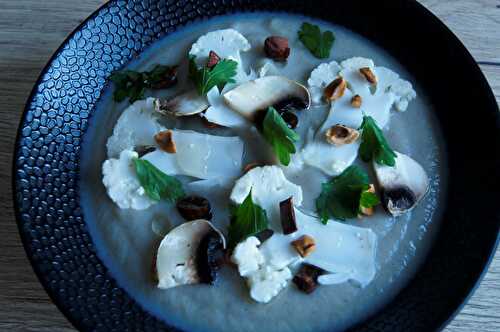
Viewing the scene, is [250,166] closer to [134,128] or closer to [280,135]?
[280,135]

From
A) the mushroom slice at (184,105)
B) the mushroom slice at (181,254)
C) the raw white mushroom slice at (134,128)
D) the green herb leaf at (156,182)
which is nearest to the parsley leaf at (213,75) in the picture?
the mushroom slice at (184,105)

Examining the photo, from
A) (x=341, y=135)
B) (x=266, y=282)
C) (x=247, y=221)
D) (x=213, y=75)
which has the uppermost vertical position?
(x=213, y=75)

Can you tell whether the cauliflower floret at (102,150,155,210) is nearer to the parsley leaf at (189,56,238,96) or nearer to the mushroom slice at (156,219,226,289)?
the mushroom slice at (156,219,226,289)

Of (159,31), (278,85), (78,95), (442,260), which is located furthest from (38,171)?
(442,260)

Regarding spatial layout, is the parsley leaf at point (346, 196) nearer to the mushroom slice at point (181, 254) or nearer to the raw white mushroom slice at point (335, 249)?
the raw white mushroom slice at point (335, 249)

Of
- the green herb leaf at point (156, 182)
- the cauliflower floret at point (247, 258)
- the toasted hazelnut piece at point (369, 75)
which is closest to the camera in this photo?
the cauliflower floret at point (247, 258)

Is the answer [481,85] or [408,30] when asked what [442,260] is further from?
[408,30]

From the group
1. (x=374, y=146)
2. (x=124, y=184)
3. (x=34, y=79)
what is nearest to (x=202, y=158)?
(x=124, y=184)
